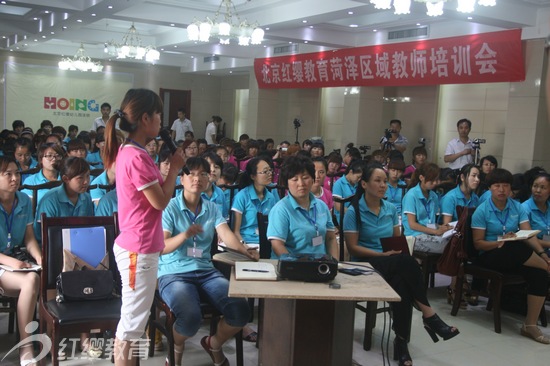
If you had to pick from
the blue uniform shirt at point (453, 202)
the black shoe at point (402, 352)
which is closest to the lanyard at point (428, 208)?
the blue uniform shirt at point (453, 202)

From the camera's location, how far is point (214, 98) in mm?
16484

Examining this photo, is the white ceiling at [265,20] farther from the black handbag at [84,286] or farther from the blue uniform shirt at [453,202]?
the black handbag at [84,286]

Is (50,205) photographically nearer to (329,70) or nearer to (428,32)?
(428,32)

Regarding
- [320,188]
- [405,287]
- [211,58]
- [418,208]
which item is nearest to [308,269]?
[405,287]

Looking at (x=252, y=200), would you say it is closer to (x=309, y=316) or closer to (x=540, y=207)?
(x=309, y=316)

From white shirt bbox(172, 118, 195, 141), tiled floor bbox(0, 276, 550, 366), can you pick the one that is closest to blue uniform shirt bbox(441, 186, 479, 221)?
tiled floor bbox(0, 276, 550, 366)

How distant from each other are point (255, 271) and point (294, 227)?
0.61 metres

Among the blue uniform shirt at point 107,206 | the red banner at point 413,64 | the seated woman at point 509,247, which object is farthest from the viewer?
the red banner at point 413,64

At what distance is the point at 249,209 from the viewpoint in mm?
4066

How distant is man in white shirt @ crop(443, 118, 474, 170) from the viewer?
7.59 meters

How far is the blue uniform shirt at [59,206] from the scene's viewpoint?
329 cm

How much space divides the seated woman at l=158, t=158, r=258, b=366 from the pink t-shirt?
1.31 ft

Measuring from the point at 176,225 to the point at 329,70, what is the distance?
293 inches

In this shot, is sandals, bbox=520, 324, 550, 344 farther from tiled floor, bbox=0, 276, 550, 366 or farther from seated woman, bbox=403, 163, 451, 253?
seated woman, bbox=403, 163, 451, 253
